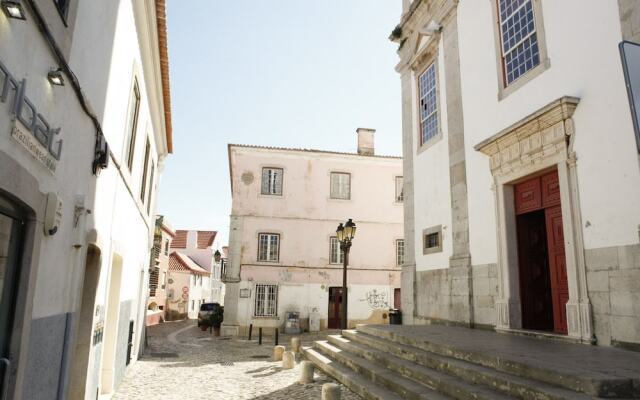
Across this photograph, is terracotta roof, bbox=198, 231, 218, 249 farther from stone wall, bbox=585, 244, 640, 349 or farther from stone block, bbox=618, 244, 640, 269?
stone block, bbox=618, 244, 640, 269

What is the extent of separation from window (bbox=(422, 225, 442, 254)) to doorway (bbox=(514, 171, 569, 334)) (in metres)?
2.38

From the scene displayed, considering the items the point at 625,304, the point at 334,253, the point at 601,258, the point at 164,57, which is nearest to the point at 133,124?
the point at 164,57

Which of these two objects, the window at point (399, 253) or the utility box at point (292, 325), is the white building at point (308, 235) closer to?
the window at point (399, 253)

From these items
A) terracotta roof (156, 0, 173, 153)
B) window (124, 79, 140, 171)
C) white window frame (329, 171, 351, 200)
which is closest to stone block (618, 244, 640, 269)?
window (124, 79, 140, 171)

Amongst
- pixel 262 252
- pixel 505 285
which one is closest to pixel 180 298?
pixel 262 252

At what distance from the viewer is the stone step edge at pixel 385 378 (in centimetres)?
555

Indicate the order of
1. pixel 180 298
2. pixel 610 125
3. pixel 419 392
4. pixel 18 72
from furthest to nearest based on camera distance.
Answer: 1. pixel 180 298
2. pixel 610 125
3. pixel 419 392
4. pixel 18 72

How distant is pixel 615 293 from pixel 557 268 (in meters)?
1.54

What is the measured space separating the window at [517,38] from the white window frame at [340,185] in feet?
47.4

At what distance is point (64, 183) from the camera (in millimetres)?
3961

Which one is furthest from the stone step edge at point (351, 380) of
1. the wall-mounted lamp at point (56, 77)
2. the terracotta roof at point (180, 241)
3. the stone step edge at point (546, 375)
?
the terracotta roof at point (180, 241)

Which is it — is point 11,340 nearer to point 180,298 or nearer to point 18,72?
point 18,72

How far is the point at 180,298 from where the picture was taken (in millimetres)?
33844

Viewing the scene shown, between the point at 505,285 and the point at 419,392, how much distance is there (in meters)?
3.52
